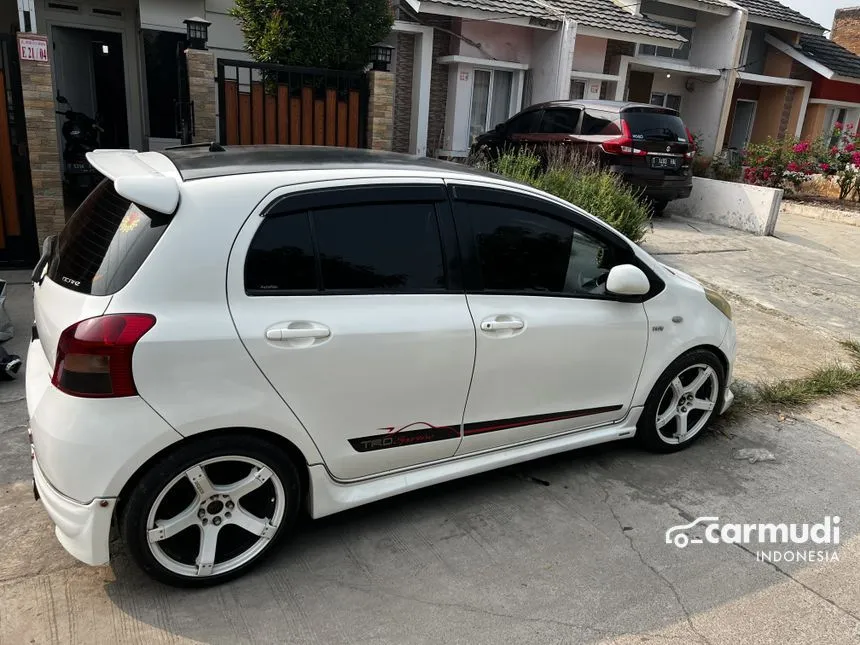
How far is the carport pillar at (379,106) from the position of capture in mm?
8562

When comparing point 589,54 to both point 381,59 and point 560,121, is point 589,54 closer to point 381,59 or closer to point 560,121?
point 560,121

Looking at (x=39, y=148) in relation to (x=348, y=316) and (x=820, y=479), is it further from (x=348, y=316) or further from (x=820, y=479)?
(x=820, y=479)

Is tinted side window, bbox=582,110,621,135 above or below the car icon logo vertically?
above

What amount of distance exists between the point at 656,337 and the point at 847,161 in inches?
530

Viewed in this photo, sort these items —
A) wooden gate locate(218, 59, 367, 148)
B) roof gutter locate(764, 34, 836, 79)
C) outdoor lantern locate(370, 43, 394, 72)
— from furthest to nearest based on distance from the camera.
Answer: roof gutter locate(764, 34, 836, 79) → outdoor lantern locate(370, 43, 394, 72) → wooden gate locate(218, 59, 367, 148)

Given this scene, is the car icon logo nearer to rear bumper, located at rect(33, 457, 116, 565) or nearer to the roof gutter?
rear bumper, located at rect(33, 457, 116, 565)

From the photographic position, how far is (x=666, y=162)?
10859 millimetres

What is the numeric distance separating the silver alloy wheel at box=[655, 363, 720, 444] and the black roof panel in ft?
5.92

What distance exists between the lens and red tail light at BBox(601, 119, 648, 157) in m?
10.5

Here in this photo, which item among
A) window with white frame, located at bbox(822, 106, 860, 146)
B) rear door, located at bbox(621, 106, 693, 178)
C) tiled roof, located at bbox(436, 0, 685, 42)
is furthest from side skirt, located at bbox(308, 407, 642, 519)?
window with white frame, located at bbox(822, 106, 860, 146)

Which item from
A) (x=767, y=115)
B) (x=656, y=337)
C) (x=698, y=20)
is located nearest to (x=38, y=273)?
(x=656, y=337)

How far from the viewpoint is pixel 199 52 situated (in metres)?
7.70

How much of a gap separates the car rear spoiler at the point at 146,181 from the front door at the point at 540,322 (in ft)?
4.22

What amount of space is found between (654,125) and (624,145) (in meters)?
0.76
